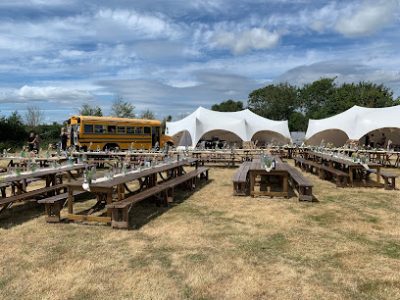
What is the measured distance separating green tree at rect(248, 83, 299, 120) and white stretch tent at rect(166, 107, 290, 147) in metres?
28.7

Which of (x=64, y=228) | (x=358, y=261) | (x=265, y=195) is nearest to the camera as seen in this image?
(x=358, y=261)

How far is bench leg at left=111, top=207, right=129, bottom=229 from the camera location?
17.3 feet

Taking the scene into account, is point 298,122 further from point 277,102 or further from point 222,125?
point 222,125

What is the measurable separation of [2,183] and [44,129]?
89.5 ft

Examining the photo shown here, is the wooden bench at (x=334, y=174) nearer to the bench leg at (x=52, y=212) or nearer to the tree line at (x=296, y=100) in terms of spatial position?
the bench leg at (x=52, y=212)

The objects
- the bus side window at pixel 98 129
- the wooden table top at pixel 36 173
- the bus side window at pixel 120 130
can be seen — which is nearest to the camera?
the wooden table top at pixel 36 173

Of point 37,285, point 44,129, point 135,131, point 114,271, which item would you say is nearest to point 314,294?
point 114,271

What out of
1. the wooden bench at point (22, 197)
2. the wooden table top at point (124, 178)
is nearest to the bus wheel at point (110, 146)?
the wooden table top at point (124, 178)

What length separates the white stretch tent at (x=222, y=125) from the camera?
21.3 m

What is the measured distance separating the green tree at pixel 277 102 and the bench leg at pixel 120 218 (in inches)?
1920

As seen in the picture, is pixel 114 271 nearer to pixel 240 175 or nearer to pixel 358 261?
pixel 358 261

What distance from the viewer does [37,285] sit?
3.46m

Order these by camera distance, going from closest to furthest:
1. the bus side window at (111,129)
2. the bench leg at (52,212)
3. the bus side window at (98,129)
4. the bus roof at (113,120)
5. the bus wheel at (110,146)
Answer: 1. the bench leg at (52,212)
2. the bus roof at (113,120)
3. the bus side window at (98,129)
4. the bus wheel at (110,146)
5. the bus side window at (111,129)

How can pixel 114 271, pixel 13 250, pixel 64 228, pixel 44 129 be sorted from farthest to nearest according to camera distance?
pixel 44 129 < pixel 64 228 < pixel 13 250 < pixel 114 271
